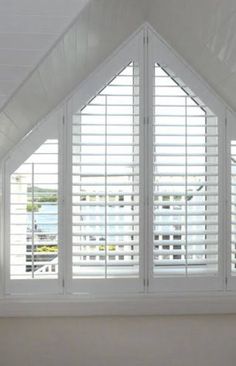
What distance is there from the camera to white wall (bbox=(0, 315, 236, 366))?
97.3 inches

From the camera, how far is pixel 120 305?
311cm

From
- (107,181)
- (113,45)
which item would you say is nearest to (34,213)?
(107,181)

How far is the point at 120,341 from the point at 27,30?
Result: 5.76 feet

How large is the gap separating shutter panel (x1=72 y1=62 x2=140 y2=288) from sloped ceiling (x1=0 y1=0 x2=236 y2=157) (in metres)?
0.23

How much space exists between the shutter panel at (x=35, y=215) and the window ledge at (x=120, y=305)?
0.54 feet

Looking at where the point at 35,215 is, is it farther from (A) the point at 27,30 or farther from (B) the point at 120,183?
(A) the point at 27,30

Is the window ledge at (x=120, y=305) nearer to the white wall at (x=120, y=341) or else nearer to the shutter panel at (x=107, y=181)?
the white wall at (x=120, y=341)

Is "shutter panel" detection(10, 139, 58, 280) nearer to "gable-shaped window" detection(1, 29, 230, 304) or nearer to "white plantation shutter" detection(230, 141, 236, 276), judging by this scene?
"gable-shaped window" detection(1, 29, 230, 304)

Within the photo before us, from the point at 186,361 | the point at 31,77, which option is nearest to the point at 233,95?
the point at 31,77

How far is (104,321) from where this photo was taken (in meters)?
3.01

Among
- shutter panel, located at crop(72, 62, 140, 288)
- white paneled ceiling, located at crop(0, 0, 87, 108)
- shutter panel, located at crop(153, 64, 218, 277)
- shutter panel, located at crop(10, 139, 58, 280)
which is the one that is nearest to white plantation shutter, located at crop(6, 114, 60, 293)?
shutter panel, located at crop(10, 139, 58, 280)

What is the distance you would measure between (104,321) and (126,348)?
0.41 metres

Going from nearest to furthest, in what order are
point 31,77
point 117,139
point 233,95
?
1. point 31,77
2. point 233,95
3. point 117,139

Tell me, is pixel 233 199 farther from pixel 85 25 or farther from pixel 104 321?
pixel 85 25
